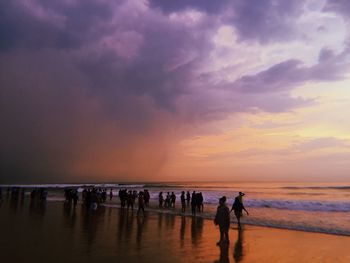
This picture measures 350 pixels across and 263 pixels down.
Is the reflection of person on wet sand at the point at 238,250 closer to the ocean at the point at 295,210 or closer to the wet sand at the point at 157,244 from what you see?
the wet sand at the point at 157,244

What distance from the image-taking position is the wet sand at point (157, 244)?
11.5m

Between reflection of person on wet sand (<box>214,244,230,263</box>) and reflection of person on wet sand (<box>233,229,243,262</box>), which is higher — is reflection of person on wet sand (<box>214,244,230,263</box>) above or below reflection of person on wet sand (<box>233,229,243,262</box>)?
above

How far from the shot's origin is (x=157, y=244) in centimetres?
1419

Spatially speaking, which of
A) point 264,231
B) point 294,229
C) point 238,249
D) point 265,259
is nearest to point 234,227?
point 264,231

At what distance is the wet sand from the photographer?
11.5m

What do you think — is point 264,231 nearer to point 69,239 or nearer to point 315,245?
point 315,245

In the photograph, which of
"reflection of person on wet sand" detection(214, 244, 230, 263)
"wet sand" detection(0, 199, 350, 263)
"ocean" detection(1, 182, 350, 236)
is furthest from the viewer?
"ocean" detection(1, 182, 350, 236)

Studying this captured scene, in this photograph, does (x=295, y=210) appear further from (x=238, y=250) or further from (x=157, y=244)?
(x=157, y=244)

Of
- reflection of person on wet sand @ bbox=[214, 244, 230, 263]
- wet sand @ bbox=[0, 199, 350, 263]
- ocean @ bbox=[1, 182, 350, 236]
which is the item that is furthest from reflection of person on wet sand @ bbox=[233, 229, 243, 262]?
ocean @ bbox=[1, 182, 350, 236]

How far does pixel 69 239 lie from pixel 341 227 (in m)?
16.6

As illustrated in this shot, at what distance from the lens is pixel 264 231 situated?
1917 centimetres

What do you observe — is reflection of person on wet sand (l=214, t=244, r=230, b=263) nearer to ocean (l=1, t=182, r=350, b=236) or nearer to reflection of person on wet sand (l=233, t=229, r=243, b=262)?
reflection of person on wet sand (l=233, t=229, r=243, b=262)

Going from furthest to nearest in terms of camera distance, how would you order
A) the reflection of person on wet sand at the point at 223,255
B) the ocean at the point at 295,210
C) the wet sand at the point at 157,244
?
the ocean at the point at 295,210, the wet sand at the point at 157,244, the reflection of person on wet sand at the point at 223,255

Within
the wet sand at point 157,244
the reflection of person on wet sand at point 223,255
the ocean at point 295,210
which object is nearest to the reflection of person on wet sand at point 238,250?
the wet sand at point 157,244
